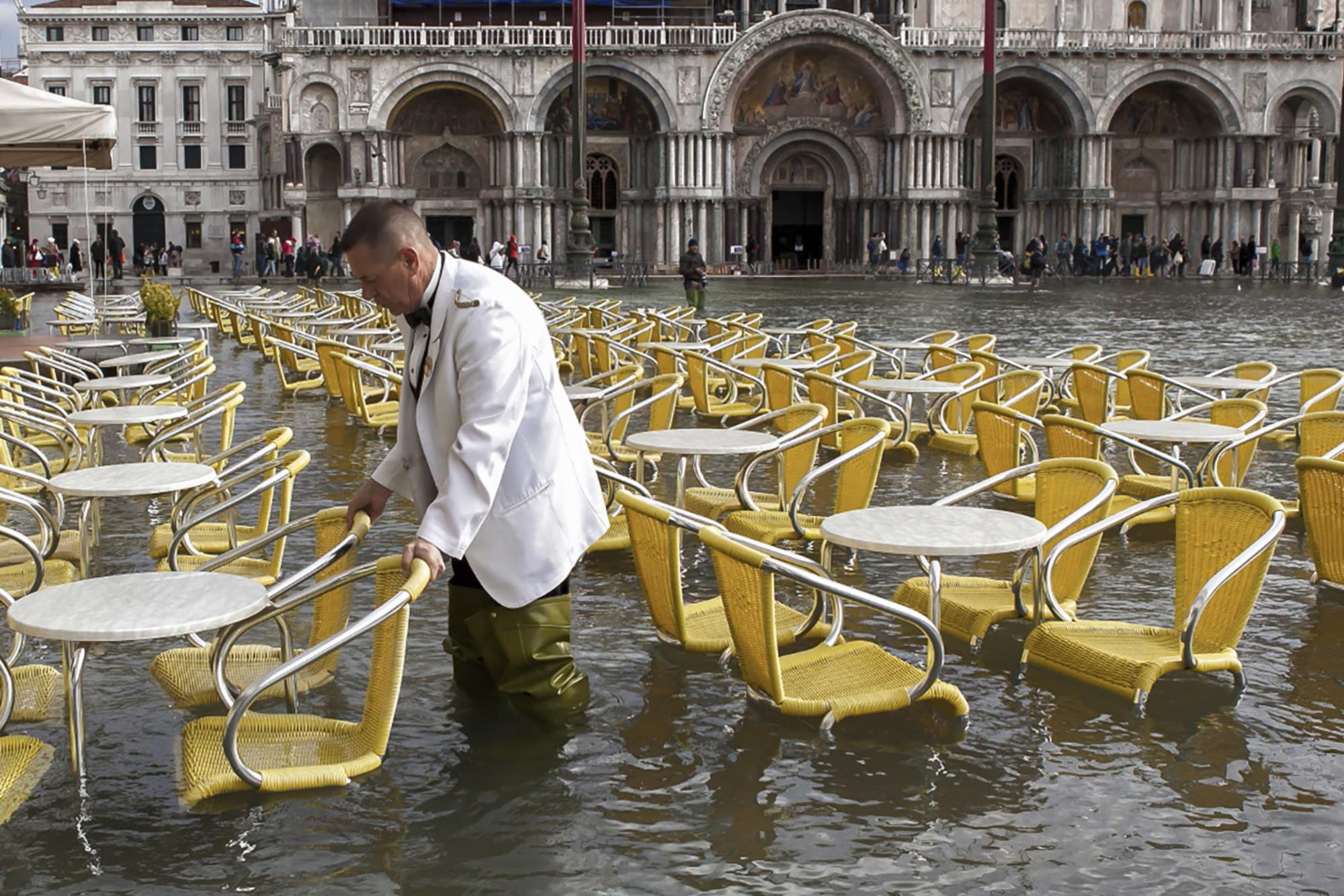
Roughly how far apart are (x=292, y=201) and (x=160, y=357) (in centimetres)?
3440

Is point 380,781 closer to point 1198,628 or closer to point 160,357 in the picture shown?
point 1198,628

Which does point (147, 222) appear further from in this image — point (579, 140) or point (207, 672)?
point (207, 672)

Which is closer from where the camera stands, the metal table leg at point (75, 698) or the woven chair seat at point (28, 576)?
the metal table leg at point (75, 698)

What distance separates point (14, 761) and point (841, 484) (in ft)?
10.8

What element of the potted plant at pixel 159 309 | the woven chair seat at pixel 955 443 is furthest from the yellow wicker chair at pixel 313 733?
the potted plant at pixel 159 309

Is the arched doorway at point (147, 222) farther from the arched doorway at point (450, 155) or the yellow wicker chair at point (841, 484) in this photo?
the yellow wicker chair at point (841, 484)

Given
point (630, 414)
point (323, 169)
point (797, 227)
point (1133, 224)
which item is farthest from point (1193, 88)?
point (630, 414)

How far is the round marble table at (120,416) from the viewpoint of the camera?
705 centimetres

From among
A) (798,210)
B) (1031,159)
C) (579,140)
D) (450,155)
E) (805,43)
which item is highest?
(805,43)

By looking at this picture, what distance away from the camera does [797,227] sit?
151 ft

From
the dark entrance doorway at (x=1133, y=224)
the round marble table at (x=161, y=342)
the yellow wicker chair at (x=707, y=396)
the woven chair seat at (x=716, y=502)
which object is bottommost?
the woven chair seat at (x=716, y=502)

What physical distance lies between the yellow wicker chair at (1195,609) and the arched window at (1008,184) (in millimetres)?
42661

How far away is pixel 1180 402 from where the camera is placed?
11.8m

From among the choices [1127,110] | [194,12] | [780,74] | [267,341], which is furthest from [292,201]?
[267,341]
